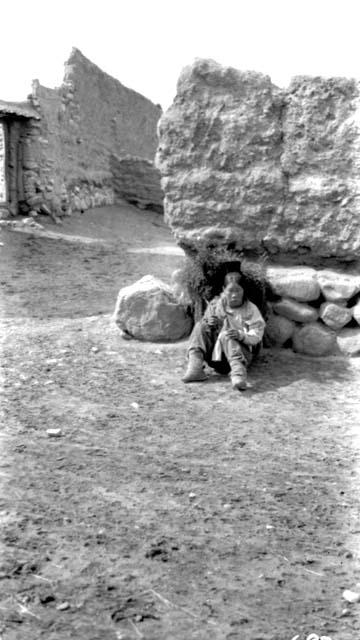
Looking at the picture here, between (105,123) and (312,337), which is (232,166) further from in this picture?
(105,123)

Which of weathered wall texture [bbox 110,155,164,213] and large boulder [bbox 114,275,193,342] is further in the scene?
weathered wall texture [bbox 110,155,164,213]

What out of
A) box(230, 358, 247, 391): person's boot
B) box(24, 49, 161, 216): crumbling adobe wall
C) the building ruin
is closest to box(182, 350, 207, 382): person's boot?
box(230, 358, 247, 391): person's boot

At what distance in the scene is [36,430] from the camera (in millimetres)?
4414

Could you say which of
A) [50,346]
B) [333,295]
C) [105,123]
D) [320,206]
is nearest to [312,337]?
[333,295]

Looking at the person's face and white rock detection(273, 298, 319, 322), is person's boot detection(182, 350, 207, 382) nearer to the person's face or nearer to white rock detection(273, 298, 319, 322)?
the person's face

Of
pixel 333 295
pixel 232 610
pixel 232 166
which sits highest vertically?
pixel 232 166

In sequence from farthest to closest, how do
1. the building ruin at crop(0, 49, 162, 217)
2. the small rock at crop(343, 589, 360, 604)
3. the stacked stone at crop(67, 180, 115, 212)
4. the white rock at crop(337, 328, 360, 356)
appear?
1. the stacked stone at crop(67, 180, 115, 212)
2. the building ruin at crop(0, 49, 162, 217)
3. the white rock at crop(337, 328, 360, 356)
4. the small rock at crop(343, 589, 360, 604)

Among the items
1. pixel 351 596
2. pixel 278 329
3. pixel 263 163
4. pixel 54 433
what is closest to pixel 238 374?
pixel 278 329

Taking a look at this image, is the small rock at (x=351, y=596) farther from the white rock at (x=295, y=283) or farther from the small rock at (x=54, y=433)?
the white rock at (x=295, y=283)

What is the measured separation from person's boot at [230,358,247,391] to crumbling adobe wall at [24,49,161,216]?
825 cm

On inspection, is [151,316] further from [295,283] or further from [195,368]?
[295,283]

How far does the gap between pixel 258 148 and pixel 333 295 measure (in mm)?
1425

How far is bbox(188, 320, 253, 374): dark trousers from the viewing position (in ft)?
18.5

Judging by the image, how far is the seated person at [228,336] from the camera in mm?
5578
